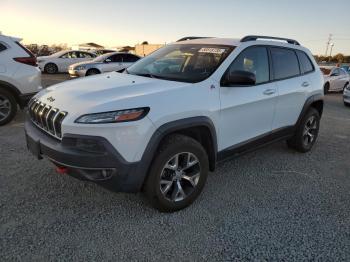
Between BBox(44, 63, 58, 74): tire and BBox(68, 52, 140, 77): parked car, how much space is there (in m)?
4.58

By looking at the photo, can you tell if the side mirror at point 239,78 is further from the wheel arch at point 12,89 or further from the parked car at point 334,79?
the parked car at point 334,79

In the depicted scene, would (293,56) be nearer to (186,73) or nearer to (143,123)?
(186,73)

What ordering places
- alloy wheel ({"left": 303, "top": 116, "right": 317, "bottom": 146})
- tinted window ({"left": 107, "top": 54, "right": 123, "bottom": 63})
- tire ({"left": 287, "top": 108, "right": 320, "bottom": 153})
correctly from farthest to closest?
tinted window ({"left": 107, "top": 54, "right": 123, "bottom": 63}), alloy wheel ({"left": 303, "top": 116, "right": 317, "bottom": 146}), tire ({"left": 287, "top": 108, "right": 320, "bottom": 153})

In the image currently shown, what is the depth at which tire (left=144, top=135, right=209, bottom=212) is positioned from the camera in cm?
298

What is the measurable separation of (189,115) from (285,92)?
195 cm

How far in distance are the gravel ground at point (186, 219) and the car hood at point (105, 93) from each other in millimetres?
1020

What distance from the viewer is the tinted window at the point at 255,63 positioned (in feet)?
12.3

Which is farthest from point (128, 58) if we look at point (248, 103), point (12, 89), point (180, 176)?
point (180, 176)

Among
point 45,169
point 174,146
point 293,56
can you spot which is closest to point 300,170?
point 293,56

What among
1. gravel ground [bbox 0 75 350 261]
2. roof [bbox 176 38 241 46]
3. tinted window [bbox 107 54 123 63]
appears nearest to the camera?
gravel ground [bbox 0 75 350 261]


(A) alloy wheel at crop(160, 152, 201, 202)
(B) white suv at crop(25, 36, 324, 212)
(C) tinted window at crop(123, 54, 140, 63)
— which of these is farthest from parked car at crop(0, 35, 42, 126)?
(C) tinted window at crop(123, 54, 140, 63)

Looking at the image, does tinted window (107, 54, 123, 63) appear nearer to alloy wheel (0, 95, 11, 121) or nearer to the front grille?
alloy wheel (0, 95, 11, 121)

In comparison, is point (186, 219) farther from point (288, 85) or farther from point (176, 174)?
point (288, 85)

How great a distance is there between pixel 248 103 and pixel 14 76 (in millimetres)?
4527
